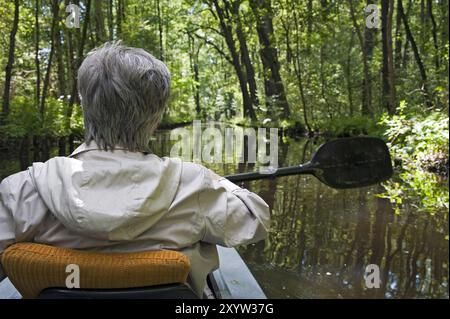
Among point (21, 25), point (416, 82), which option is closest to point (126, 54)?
point (21, 25)

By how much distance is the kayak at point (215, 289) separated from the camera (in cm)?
104

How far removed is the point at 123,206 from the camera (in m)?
1.03

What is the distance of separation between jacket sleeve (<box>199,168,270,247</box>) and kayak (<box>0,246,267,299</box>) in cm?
16

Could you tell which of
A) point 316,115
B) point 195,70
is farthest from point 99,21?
point 195,70

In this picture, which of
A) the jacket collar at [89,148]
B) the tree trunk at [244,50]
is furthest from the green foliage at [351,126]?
the jacket collar at [89,148]

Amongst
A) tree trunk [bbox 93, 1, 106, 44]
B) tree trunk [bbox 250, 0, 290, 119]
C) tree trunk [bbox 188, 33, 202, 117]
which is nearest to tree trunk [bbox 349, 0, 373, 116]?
tree trunk [bbox 250, 0, 290, 119]

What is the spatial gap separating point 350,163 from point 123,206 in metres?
0.84

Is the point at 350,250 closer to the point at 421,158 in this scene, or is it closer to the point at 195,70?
the point at 421,158

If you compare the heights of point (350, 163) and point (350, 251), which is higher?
point (350, 163)

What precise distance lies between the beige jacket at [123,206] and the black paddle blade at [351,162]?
426mm

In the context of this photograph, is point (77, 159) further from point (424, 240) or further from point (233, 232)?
point (424, 240)

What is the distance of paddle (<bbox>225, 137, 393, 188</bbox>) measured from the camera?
155 cm

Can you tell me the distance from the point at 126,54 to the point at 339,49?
18167mm

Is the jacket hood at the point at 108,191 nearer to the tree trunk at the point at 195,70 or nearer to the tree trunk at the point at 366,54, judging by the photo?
the tree trunk at the point at 366,54
